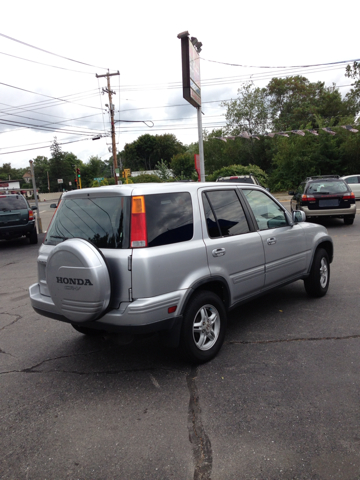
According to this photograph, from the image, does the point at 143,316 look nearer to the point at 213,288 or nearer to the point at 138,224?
the point at 138,224

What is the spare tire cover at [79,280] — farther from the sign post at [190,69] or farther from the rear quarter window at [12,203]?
the sign post at [190,69]

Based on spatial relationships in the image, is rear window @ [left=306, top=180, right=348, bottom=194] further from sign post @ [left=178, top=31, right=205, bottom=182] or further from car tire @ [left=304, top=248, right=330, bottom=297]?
car tire @ [left=304, top=248, right=330, bottom=297]

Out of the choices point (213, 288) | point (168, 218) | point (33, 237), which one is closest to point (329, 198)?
point (33, 237)

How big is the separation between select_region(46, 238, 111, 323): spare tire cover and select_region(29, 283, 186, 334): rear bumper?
11cm

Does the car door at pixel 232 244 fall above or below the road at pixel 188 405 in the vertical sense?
above

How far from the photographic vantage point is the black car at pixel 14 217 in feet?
40.8

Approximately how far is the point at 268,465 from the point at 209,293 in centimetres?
160

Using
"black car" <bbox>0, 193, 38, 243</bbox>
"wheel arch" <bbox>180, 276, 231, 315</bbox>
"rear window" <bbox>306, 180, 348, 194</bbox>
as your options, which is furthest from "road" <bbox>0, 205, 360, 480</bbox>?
"rear window" <bbox>306, 180, 348, 194</bbox>

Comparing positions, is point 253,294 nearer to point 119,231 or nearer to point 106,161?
point 119,231

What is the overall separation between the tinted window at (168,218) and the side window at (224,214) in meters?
0.28

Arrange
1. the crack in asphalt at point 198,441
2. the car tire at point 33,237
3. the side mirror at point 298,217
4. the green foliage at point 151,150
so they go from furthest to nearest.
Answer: the green foliage at point 151,150 < the car tire at point 33,237 < the side mirror at point 298,217 < the crack in asphalt at point 198,441

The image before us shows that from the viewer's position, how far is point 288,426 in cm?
274

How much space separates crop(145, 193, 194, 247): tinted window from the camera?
334 centimetres

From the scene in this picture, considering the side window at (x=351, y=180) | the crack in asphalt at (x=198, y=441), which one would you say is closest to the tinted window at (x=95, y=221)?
the crack in asphalt at (x=198, y=441)
